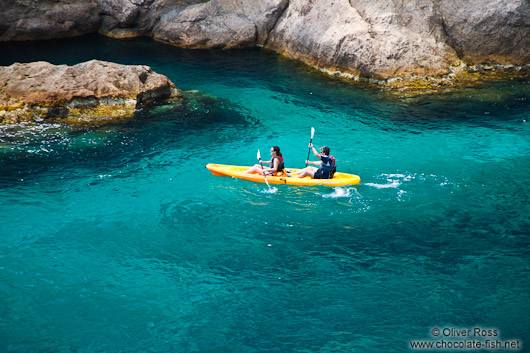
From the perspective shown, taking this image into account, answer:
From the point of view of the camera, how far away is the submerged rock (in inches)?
611

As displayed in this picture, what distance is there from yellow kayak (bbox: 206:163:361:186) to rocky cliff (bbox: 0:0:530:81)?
295 inches

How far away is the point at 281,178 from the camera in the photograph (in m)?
12.5

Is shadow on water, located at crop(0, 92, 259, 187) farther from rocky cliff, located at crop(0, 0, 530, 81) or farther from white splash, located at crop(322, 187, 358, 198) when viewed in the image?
rocky cliff, located at crop(0, 0, 530, 81)

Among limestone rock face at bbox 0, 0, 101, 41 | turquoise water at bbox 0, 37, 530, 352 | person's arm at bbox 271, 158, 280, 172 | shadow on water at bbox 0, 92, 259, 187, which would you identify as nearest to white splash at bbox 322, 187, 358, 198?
turquoise water at bbox 0, 37, 530, 352

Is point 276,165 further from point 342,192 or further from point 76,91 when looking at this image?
point 76,91

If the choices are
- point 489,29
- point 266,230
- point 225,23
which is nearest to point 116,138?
point 266,230

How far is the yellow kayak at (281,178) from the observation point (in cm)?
1217

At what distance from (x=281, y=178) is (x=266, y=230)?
2173mm

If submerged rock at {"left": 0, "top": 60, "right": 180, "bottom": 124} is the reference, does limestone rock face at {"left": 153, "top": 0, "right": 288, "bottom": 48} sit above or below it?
above

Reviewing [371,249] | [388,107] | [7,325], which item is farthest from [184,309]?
[388,107]

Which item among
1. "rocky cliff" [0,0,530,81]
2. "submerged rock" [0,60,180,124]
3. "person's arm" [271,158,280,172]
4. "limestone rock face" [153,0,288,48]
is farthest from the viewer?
"limestone rock face" [153,0,288,48]

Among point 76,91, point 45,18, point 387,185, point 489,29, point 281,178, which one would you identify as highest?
point 489,29

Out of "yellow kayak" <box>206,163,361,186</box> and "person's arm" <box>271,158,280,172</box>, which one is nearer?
"yellow kayak" <box>206,163,361,186</box>

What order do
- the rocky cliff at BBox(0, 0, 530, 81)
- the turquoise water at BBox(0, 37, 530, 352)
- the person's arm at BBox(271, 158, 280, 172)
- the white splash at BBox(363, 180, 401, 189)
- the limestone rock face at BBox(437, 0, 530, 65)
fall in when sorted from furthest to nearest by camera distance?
the rocky cliff at BBox(0, 0, 530, 81)
the limestone rock face at BBox(437, 0, 530, 65)
the person's arm at BBox(271, 158, 280, 172)
the white splash at BBox(363, 180, 401, 189)
the turquoise water at BBox(0, 37, 530, 352)
